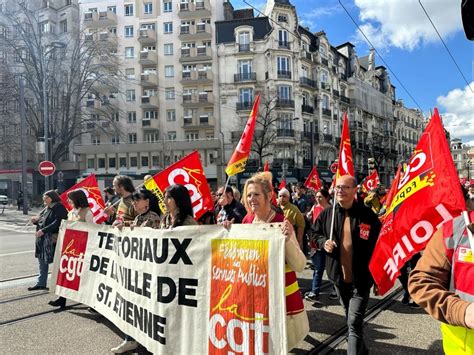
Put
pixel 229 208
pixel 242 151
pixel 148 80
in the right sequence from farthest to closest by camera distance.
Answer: pixel 148 80
pixel 229 208
pixel 242 151

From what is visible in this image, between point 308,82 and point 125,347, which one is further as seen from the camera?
point 308,82

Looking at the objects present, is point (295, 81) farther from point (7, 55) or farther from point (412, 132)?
point (412, 132)

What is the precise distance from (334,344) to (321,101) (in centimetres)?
4810

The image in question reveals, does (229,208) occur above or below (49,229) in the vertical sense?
above

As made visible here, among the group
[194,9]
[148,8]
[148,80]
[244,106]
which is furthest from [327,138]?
[148,8]

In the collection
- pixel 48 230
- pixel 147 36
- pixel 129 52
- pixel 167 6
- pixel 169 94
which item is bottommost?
pixel 48 230

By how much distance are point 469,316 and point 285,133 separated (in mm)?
42799

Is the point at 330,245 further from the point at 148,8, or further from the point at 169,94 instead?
the point at 148,8

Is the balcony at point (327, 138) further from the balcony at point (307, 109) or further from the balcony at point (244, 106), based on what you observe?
the balcony at point (244, 106)

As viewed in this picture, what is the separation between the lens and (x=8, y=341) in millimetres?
4348

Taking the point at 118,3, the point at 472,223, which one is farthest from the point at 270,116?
the point at 472,223

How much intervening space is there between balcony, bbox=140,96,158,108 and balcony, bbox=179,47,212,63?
219 inches

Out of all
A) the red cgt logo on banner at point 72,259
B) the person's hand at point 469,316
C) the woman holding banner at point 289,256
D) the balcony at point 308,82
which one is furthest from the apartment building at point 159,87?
the person's hand at point 469,316

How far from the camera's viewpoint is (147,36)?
45875 millimetres
